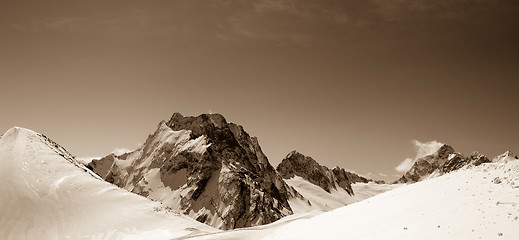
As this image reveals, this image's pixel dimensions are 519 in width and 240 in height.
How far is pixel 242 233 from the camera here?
4184cm

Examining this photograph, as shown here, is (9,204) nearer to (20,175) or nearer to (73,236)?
(20,175)

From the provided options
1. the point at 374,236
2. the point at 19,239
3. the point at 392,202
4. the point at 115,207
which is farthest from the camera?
the point at 115,207

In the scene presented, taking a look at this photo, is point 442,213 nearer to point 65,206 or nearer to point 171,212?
point 171,212

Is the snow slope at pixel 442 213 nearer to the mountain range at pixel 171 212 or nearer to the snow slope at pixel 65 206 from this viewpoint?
the mountain range at pixel 171 212

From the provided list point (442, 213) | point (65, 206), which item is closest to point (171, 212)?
point (65, 206)

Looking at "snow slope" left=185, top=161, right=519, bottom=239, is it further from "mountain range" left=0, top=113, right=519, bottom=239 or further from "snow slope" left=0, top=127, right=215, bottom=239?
"snow slope" left=0, top=127, right=215, bottom=239

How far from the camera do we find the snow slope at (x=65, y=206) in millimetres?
57688

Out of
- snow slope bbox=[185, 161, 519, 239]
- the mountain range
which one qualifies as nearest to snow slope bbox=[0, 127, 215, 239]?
the mountain range

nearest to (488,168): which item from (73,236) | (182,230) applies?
(182,230)

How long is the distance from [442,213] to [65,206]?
63459 mm

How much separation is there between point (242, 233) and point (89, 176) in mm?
48831

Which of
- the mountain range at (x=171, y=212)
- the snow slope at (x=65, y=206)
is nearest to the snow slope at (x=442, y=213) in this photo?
the mountain range at (x=171, y=212)

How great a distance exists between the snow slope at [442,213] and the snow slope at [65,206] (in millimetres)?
36001

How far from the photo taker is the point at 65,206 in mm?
63750
